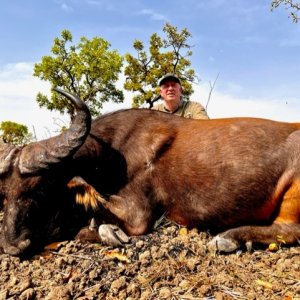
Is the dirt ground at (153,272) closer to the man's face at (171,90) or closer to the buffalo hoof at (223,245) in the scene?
the buffalo hoof at (223,245)

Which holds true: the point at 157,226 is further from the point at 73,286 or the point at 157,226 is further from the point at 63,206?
the point at 73,286

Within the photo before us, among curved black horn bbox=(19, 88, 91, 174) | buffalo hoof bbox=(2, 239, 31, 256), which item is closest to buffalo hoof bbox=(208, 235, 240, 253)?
curved black horn bbox=(19, 88, 91, 174)

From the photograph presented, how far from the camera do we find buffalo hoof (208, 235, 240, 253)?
3.96 m

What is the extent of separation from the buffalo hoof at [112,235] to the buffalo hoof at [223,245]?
0.92m

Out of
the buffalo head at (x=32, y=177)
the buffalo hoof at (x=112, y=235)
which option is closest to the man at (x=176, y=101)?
the buffalo head at (x=32, y=177)

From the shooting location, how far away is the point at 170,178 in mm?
4574

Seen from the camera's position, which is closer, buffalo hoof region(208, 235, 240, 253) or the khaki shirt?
buffalo hoof region(208, 235, 240, 253)

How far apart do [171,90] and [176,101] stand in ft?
1.14

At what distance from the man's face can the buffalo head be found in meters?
4.59

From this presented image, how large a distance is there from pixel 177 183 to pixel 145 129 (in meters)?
0.86

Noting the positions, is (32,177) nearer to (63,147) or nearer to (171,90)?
(63,147)

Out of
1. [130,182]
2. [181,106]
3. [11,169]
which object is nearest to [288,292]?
[130,182]

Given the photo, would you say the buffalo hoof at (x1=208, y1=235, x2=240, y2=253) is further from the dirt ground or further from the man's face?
the man's face

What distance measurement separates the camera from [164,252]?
3.83 m
